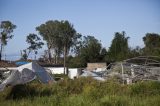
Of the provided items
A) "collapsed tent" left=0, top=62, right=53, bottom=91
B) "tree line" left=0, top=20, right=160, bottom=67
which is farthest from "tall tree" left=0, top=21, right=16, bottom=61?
"collapsed tent" left=0, top=62, right=53, bottom=91

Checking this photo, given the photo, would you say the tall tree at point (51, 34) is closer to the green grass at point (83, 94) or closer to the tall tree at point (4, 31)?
the tall tree at point (4, 31)

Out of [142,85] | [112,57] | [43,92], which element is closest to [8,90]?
[43,92]

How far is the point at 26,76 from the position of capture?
18.6 metres

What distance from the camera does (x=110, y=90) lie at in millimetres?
14570

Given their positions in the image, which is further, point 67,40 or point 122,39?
point 67,40

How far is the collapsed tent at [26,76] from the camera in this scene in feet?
55.3

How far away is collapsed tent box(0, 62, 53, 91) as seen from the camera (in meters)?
16.8

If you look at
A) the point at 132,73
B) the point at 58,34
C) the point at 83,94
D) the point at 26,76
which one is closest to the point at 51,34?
the point at 58,34

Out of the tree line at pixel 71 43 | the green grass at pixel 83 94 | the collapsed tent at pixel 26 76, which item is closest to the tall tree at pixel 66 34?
the tree line at pixel 71 43

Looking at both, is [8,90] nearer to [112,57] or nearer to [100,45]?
[112,57]

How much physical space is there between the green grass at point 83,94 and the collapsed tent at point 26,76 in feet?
6.30

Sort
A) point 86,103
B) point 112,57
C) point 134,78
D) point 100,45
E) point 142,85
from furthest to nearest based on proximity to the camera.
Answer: point 100,45
point 112,57
point 134,78
point 142,85
point 86,103

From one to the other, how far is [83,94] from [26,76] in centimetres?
699

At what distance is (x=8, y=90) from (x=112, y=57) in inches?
1553
